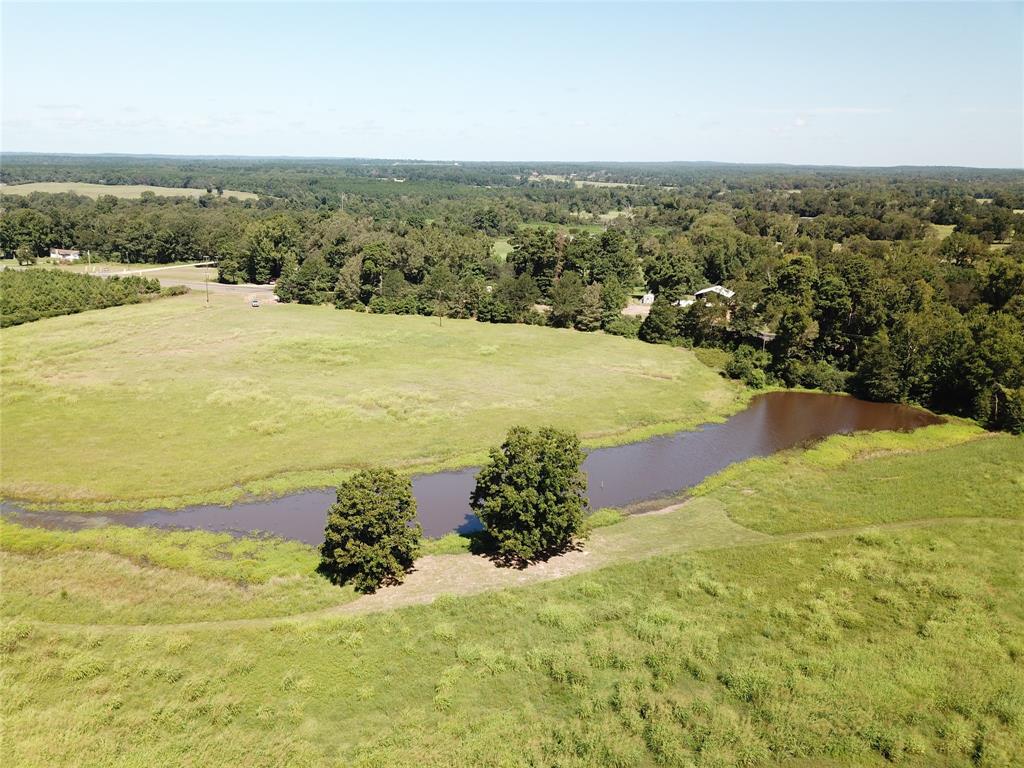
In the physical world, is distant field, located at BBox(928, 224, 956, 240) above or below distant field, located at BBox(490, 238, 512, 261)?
above

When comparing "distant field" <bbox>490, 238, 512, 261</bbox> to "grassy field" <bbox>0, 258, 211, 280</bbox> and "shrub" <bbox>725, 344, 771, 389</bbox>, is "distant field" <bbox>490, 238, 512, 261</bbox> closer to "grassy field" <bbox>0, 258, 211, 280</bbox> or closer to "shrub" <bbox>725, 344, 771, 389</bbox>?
"grassy field" <bbox>0, 258, 211, 280</bbox>

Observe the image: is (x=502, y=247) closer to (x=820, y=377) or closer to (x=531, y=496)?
(x=820, y=377)

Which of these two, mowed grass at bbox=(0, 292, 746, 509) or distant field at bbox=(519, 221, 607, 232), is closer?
mowed grass at bbox=(0, 292, 746, 509)

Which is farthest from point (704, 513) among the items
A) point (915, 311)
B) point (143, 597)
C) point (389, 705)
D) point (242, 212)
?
point (242, 212)

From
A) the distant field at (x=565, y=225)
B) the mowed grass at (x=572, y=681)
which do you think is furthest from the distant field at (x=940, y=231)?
the mowed grass at (x=572, y=681)

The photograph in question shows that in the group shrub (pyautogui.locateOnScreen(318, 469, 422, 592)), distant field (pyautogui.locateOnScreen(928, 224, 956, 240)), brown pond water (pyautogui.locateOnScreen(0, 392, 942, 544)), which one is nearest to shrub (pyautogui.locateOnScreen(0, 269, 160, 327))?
brown pond water (pyautogui.locateOnScreen(0, 392, 942, 544))

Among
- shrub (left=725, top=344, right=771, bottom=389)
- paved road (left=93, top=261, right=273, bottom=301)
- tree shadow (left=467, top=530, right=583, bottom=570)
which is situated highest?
paved road (left=93, top=261, right=273, bottom=301)

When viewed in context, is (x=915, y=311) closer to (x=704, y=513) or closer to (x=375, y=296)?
(x=704, y=513)
